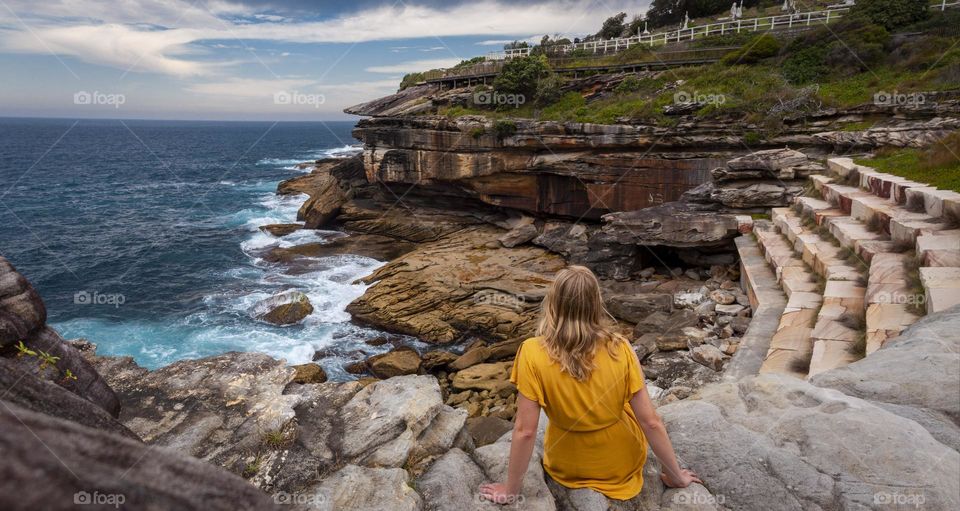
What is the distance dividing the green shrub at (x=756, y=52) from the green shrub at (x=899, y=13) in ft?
13.7

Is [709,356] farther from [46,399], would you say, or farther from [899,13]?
[899,13]

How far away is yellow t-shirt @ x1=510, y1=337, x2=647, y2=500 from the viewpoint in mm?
3352

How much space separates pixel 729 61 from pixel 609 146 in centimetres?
905

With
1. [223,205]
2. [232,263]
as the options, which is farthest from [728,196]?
[223,205]

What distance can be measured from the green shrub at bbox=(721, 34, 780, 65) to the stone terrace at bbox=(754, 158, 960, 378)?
16.4 metres

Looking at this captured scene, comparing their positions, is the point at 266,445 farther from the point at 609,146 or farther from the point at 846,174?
the point at 609,146

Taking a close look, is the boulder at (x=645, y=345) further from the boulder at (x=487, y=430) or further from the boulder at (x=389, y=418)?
the boulder at (x=389, y=418)

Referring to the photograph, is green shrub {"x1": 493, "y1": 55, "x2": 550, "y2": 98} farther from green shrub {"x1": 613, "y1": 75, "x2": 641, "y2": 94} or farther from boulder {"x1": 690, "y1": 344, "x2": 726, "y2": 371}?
boulder {"x1": 690, "y1": 344, "x2": 726, "y2": 371}

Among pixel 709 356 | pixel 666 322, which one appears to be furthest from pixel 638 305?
pixel 709 356

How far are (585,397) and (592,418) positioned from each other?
0.61ft

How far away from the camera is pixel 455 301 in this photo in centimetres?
1984

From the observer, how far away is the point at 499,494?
3.65 metres

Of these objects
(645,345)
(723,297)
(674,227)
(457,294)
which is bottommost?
(457,294)

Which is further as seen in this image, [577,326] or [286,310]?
[286,310]
